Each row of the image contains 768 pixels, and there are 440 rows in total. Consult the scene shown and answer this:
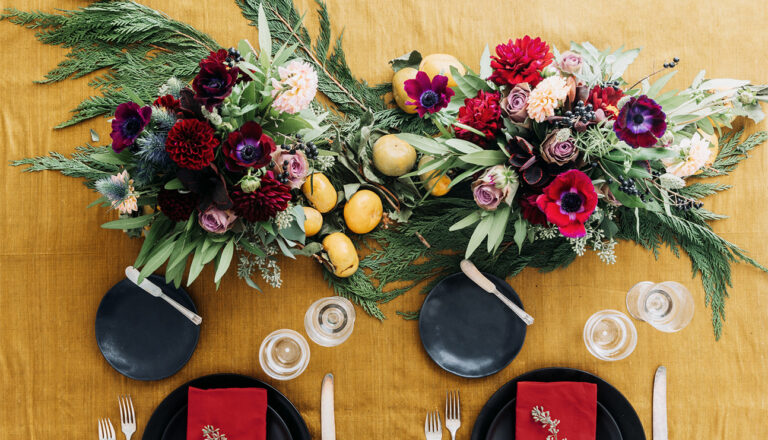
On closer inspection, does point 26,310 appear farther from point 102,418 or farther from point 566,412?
point 566,412

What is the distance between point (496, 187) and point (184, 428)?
0.90 metres

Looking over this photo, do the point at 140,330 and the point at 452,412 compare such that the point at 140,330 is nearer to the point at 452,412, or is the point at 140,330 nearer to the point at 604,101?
the point at 452,412

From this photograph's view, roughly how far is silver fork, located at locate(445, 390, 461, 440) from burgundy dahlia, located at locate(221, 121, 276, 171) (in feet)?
2.36

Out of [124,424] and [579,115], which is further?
[124,424]

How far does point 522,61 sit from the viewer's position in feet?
2.60

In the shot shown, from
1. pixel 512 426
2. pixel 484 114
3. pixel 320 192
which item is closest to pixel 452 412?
pixel 512 426

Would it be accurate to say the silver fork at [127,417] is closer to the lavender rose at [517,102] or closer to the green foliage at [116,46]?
the green foliage at [116,46]

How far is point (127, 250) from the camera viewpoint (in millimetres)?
1131

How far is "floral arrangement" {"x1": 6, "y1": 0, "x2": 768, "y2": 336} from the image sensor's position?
0.75 meters

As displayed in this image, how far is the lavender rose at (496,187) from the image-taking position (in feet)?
2.64

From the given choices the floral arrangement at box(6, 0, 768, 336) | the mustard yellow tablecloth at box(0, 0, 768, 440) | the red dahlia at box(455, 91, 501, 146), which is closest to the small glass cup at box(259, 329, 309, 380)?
the mustard yellow tablecloth at box(0, 0, 768, 440)

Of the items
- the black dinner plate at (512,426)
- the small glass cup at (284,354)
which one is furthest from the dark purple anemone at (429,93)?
the black dinner plate at (512,426)

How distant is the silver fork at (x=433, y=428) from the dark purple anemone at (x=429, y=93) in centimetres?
71

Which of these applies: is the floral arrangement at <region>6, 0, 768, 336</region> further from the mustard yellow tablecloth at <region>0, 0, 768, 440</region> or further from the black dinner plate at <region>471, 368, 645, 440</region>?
the black dinner plate at <region>471, 368, 645, 440</region>
